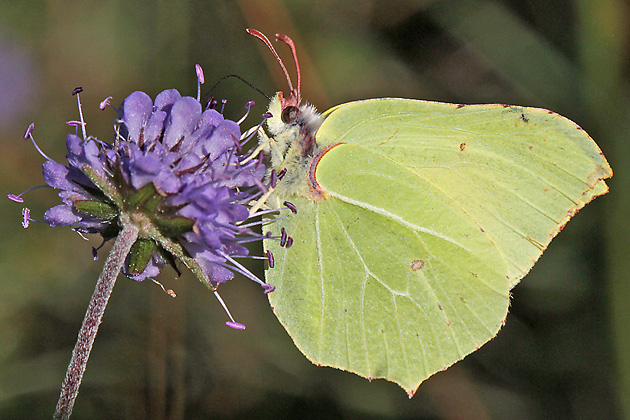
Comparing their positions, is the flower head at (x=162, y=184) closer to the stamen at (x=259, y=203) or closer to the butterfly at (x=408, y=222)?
the stamen at (x=259, y=203)

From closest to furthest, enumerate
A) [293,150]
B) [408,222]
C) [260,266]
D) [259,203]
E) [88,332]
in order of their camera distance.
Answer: [88,332] < [259,203] < [293,150] < [408,222] < [260,266]

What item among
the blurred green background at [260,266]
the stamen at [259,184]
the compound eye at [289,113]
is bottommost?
the blurred green background at [260,266]

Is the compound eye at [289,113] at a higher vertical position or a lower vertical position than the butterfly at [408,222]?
higher

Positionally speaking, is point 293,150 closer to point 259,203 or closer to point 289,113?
point 289,113

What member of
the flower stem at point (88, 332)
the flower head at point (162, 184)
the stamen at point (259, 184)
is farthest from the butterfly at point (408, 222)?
the flower stem at point (88, 332)

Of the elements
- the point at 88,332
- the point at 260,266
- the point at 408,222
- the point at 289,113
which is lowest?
the point at 260,266

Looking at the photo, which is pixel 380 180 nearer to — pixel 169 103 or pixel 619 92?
pixel 169 103

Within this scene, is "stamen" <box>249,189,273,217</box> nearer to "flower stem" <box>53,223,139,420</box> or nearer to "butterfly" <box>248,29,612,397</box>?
"butterfly" <box>248,29,612,397</box>

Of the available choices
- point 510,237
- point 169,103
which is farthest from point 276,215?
point 510,237

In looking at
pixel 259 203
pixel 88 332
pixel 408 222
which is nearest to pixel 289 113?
pixel 259 203

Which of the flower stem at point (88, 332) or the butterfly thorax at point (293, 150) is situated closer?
the flower stem at point (88, 332)
